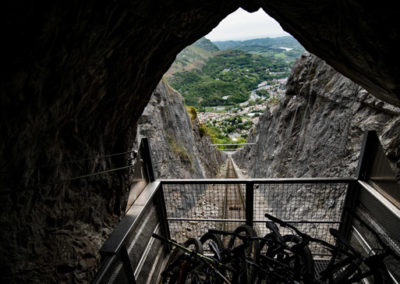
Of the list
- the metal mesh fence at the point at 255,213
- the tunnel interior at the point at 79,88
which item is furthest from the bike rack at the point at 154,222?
the tunnel interior at the point at 79,88

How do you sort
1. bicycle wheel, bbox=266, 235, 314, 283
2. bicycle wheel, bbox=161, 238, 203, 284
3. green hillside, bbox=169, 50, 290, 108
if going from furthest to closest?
green hillside, bbox=169, 50, 290, 108 < bicycle wheel, bbox=161, 238, 203, 284 < bicycle wheel, bbox=266, 235, 314, 283

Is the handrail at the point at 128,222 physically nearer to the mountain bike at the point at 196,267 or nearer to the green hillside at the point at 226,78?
the mountain bike at the point at 196,267

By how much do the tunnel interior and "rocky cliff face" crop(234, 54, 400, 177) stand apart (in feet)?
6.33

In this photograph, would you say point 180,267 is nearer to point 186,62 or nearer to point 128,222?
point 128,222

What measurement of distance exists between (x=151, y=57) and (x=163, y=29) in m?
0.47

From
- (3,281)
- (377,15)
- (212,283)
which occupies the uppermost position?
(377,15)

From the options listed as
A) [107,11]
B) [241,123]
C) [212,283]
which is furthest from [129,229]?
[241,123]

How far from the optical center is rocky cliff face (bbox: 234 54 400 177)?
5348mm

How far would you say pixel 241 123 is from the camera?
9406cm

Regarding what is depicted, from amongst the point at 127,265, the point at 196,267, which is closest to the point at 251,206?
the point at 196,267

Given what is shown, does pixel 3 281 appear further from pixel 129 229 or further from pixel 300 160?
pixel 300 160

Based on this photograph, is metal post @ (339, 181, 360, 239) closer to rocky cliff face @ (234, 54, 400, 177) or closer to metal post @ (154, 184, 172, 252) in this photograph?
rocky cliff face @ (234, 54, 400, 177)

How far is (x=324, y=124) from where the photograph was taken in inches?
362

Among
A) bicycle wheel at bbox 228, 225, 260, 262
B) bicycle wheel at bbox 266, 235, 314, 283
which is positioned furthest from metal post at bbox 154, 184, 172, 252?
bicycle wheel at bbox 266, 235, 314, 283
